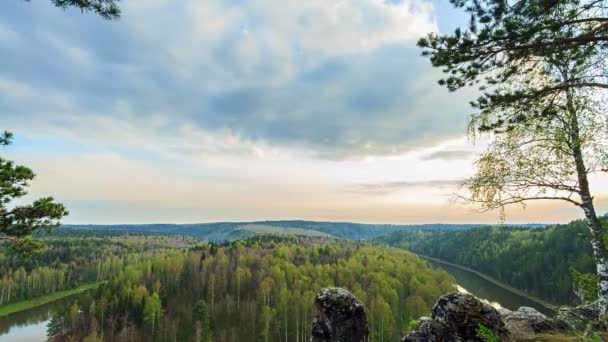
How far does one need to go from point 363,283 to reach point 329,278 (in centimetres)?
933

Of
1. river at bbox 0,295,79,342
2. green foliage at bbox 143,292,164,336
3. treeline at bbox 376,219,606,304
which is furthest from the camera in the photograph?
treeline at bbox 376,219,606,304

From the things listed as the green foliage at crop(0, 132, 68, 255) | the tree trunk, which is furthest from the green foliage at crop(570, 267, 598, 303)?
the green foliage at crop(0, 132, 68, 255)

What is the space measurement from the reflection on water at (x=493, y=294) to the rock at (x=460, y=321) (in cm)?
9449

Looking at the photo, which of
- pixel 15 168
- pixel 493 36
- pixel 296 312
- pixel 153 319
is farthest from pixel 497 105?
pixel 153 319

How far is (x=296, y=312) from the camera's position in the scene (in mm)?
71938

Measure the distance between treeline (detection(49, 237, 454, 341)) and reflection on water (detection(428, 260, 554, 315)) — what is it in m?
24.3

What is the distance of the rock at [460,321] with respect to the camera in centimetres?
930

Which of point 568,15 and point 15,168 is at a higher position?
point 568,15

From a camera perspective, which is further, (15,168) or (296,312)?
(296,312)

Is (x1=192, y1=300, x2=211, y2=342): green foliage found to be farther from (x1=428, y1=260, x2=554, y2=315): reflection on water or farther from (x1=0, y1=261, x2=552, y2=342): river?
(x1=428, y1=260, x2=554, y2=315): reflection on water

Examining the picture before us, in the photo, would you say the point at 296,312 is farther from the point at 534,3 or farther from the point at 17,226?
the point at 534,3

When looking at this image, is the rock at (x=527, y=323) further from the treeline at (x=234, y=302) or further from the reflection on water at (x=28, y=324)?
the reflection on water at (x=28, y=324)

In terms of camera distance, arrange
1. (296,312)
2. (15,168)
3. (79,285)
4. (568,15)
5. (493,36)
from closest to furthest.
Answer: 1. (568,15)
2. (493,36)
3. (15,168)
4. (296,312)
5. (79,285)

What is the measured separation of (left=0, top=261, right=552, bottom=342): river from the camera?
8485 cm
